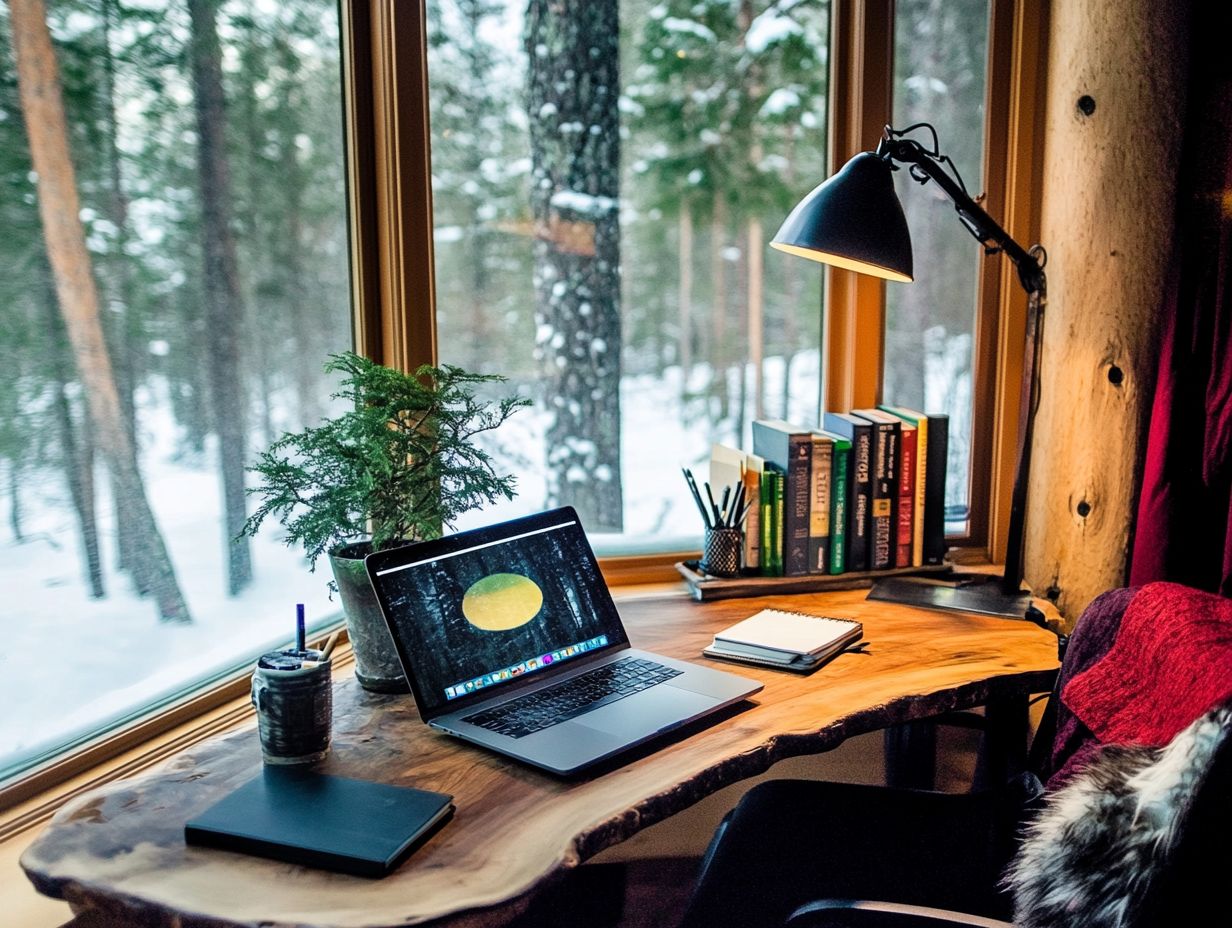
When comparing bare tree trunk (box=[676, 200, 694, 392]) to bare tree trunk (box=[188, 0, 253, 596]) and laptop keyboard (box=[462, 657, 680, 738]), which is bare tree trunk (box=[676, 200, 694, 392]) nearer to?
laptop keyboard (box=[462, 657, 680, 738])

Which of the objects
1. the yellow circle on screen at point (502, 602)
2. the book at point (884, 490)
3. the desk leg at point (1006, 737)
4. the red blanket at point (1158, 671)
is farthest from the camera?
the book at point (884, 490)

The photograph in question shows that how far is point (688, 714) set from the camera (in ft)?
4.71

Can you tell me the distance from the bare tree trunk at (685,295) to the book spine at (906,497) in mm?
476

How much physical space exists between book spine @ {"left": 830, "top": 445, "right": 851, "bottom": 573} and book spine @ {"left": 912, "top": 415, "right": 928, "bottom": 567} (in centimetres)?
15

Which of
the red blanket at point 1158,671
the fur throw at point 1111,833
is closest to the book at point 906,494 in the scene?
the red blanket at point 1158,671

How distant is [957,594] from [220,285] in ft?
4.76

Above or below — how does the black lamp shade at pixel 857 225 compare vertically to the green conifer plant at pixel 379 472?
above

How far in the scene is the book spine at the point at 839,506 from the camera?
6.86 feet

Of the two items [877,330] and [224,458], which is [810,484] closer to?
[877,330]

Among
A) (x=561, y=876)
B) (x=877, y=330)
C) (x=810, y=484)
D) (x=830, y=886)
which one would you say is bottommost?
(x=830, y=886)

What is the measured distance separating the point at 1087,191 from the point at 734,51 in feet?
2.52

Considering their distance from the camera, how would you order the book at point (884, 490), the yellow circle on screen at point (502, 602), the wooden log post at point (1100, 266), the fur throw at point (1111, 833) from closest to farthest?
the fur throw at point (1111, 833) → the yellow circle on screen at point (502, 602) → the wooden log post at point (1100, 266) → the book at point (884, 490)

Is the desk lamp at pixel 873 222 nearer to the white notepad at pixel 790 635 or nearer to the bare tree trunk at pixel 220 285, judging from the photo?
the white notepad at pixel 790 635

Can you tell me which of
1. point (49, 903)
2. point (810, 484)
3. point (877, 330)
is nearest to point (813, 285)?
point (877, 330)
